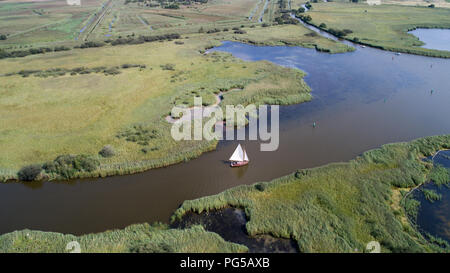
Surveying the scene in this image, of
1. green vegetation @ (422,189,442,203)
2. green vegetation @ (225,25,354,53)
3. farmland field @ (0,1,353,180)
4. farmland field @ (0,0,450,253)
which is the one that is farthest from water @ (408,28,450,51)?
green vegetation @ (422,189,442,203)

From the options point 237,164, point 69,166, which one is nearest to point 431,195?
point 237,164

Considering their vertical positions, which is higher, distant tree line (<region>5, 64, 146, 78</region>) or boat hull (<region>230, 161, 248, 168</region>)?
distant tree line (<region>5, 64, 146, 78</region>)

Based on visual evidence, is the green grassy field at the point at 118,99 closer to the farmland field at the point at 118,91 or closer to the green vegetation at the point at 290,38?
the farmland field at the point at 118,91

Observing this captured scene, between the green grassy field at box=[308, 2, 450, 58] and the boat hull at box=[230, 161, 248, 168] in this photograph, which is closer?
the boat hull at box=[230, 161, 248, 168]

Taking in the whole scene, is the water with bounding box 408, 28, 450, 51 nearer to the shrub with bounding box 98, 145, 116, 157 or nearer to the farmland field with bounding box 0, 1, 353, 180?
the farmland field with bounding box 0, 1, 353, 180

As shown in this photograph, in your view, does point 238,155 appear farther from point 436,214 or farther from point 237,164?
point 436,214
